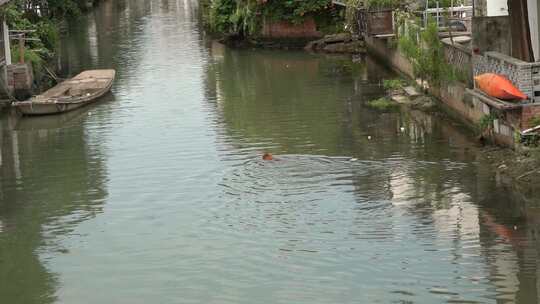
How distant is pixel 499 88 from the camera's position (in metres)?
22.9

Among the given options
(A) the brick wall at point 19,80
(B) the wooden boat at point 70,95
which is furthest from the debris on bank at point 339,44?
(A) the brick wall at point 19,80

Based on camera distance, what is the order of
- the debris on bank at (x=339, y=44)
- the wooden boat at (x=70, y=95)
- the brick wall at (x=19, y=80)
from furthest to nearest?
the debris on bank at (x=339, y=44)
the brick wall at (x=19, y=80)
the wooden boat at (x=70, y=95)

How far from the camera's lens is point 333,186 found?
→ 885 inches

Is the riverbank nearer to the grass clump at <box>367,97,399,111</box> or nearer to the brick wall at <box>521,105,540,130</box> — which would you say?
the grass clump at <box>367,97,399,111</box>

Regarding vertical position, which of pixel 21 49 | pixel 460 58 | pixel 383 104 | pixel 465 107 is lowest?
pixel 383 104

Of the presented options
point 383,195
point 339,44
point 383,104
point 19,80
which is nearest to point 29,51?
point 19,80

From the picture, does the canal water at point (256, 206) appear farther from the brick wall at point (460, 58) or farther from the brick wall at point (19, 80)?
the brick wall at point (19, 80)

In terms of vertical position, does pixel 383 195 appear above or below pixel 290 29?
below

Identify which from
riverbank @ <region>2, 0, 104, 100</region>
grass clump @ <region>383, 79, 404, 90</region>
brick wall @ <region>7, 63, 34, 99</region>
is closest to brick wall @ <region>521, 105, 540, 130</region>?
grass clump @ <region>383, 79, 404, 90</region>

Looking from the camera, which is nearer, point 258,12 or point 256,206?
point 256,206

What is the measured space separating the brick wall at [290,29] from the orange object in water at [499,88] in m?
26.1

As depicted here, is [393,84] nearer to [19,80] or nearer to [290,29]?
[19,80]

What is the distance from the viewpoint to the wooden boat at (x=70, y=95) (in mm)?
32812

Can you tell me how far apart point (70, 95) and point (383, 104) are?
10.00 meters
